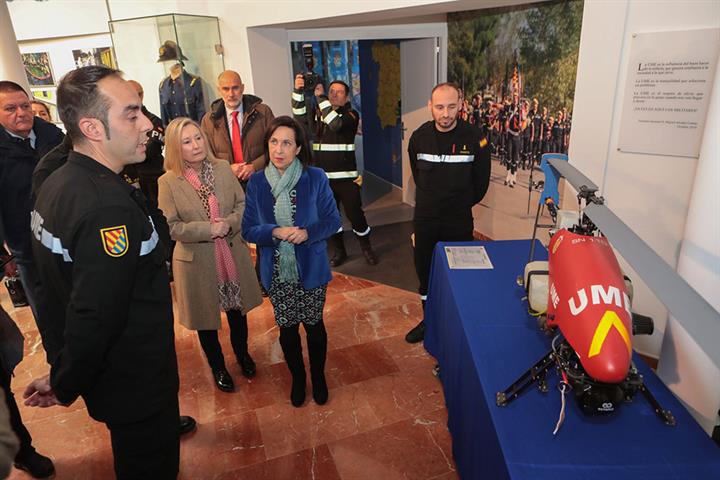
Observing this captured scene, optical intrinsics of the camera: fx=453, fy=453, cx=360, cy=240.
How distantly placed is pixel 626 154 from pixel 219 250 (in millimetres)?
2389

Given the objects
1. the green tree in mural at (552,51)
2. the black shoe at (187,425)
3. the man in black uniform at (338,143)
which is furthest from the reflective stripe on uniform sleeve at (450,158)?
the black shoe at (187,425)

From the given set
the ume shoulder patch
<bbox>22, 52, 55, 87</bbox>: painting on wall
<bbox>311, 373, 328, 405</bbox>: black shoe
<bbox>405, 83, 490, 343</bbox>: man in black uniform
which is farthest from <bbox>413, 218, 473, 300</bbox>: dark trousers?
<bbox>22, 52, 55, 87</bbox>: painting on wall

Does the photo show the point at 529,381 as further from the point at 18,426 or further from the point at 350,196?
the point at 350,196

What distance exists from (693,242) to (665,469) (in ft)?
3.77

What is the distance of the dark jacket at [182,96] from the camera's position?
14.4 feet

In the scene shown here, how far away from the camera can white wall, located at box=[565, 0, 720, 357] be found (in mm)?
2436

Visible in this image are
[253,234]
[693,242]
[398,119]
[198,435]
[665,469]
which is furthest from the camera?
[398,119]

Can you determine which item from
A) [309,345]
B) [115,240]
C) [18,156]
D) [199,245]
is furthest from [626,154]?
[18,156]

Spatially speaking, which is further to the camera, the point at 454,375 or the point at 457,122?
the point at 457,122

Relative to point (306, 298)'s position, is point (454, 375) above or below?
below

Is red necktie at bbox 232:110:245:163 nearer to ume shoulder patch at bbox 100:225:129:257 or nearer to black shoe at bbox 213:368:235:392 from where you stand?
black shoe at bbox 213:368:235:392

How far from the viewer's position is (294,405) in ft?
8.39

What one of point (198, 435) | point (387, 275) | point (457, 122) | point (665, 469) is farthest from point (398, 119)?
point (665, 469)

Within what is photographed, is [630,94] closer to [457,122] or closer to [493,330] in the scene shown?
[457,122]
